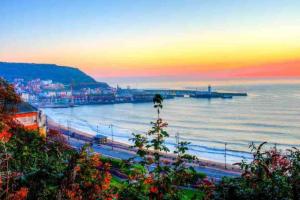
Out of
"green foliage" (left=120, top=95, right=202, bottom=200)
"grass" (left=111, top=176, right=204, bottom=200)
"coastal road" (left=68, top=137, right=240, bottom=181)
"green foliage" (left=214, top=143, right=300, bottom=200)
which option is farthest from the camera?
"coastal road" (left=68, top=137, right=240, bottom=181)

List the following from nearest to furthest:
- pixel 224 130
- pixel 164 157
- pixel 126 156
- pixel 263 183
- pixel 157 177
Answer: pixel 263 183 < pixel 157 177 < pixel 164 157 < pixel 126 156 < pixel 224 130

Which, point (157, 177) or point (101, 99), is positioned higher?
point (157, 177)

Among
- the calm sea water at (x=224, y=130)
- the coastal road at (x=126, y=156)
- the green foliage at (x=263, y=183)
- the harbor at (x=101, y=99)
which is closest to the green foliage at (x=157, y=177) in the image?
the green foliage at (x=263, y=183)

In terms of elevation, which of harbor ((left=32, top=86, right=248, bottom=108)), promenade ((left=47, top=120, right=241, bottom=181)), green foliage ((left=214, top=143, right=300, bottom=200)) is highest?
green foliage ((left=214, top=143, right=300, bottom=200))

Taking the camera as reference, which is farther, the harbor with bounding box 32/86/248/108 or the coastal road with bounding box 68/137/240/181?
the harbor with bounding box 32/86/248/108

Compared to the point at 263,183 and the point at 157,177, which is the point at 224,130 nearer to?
the point at 157,177

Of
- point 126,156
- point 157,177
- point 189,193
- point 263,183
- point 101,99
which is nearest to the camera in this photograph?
point 263,183

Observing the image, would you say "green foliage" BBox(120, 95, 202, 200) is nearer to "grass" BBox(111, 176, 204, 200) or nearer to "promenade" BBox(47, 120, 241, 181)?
"grass" BBox(111, 176, 204, 200)

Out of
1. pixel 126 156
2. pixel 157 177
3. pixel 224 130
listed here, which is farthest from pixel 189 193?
pixel 224 130

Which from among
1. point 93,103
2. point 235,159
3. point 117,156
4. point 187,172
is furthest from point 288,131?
point 93,103

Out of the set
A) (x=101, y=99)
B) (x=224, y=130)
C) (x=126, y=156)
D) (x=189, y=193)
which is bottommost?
(x=126, y=156)

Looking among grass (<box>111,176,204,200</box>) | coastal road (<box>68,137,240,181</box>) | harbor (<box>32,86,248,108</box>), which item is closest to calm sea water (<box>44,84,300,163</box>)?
coastal road (<box>68,137,240,181</box>)

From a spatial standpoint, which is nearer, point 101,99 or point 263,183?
point 263,183
